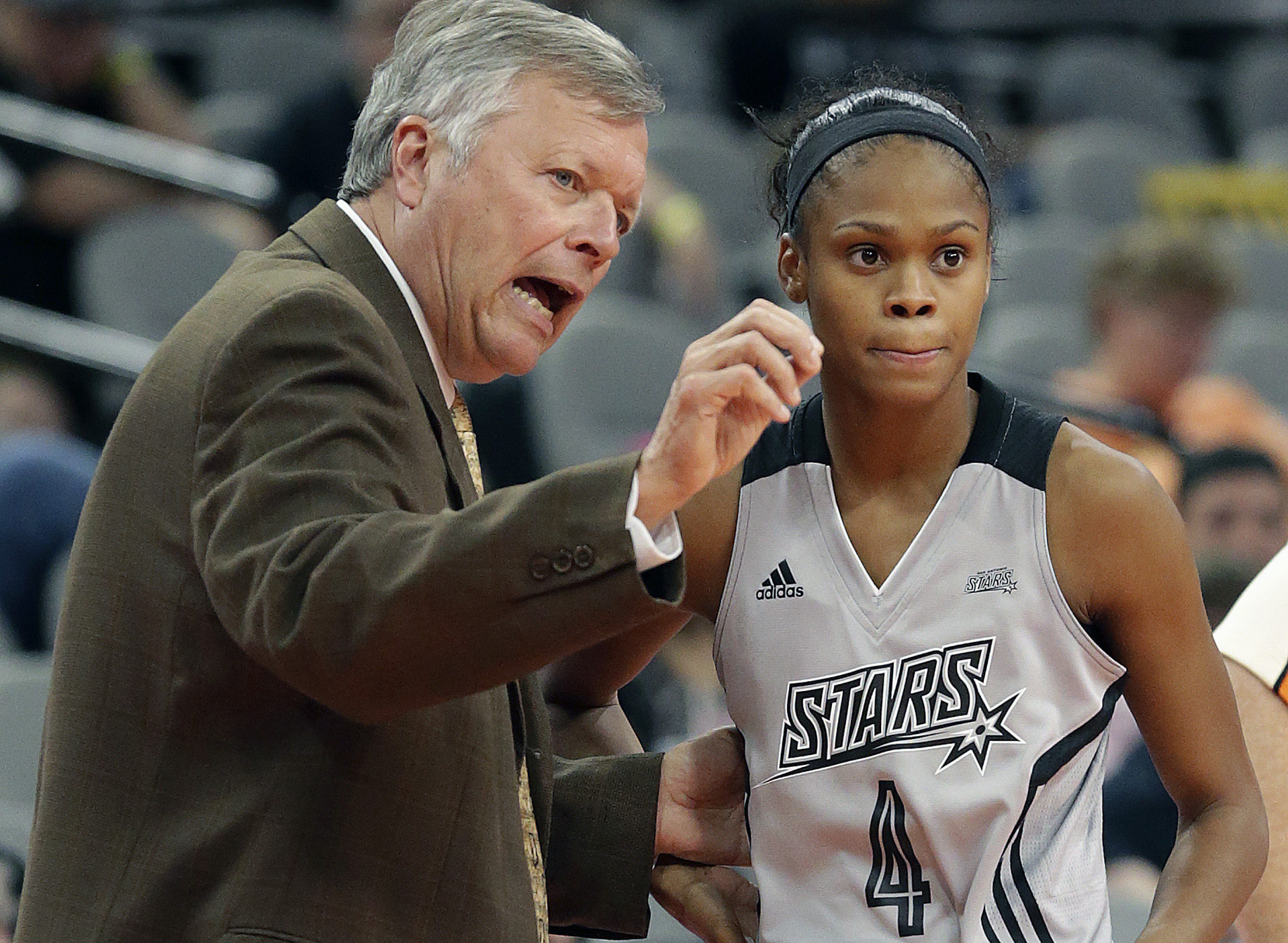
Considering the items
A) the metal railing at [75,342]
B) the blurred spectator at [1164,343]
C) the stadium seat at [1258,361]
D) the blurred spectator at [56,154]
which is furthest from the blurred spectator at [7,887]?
the stadium seat at [1258,361]

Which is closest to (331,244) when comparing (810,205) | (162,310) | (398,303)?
(398,303)

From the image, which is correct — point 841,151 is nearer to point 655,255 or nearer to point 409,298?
point 409,298

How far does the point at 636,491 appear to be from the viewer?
A: 4.68 feet

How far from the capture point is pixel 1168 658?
A: 1.72m

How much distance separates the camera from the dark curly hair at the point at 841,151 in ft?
5.81

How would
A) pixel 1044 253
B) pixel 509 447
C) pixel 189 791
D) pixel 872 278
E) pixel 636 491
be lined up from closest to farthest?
pixel 636 491, pixel 189 791, pixel 872 278, pixel 509 447, pixel 1044 253

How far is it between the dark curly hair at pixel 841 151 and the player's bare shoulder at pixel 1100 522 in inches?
10.3

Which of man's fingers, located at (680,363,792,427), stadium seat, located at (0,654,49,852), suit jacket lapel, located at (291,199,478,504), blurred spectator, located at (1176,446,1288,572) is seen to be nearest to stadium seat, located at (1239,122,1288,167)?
blurred spectator, located at (1176,446,1288,572)

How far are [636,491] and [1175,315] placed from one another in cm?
415

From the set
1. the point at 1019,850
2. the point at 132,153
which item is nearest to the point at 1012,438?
the point at 1019,850

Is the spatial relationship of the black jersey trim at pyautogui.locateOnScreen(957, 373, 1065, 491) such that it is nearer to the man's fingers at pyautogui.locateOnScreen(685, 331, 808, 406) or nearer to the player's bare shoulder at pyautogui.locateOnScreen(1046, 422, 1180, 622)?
the player's bare shoulder at pyautogui.locateOnScreen(1046, 422, 1180, 622)

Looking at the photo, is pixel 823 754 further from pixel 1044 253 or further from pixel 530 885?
pixel 1044 253

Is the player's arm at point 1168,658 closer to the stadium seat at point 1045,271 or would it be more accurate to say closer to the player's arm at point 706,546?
the player's arm at point 706,546

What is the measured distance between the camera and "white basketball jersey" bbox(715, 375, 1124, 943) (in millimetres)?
1720
